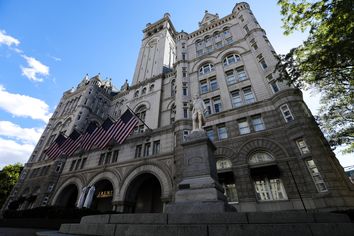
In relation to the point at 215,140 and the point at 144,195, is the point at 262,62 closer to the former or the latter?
the point at 215,140

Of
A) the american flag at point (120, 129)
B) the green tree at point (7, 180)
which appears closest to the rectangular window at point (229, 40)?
the american flag at point (120, 129)

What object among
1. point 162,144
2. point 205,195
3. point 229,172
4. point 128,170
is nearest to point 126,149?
point 128,170

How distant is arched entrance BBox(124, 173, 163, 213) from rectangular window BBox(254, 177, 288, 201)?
1301cm

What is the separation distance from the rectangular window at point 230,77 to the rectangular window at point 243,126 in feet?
21.3

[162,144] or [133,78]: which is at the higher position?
[133,78]

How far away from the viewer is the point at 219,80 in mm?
24031

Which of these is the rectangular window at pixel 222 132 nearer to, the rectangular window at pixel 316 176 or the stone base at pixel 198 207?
the rectangular window at pixel 316 176

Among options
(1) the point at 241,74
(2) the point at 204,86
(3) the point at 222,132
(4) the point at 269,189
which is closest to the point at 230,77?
(1) the point at 241,74

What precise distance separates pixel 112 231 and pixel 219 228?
394cm

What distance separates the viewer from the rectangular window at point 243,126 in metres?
18.3

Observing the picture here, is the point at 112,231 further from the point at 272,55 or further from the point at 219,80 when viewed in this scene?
the point at 272,55

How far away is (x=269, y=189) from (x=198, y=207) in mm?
10674

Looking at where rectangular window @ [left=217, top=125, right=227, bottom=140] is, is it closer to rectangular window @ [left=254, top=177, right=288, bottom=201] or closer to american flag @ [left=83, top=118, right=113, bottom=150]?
rectangular window @ [left=254, top=177, right=288, bottom=201]

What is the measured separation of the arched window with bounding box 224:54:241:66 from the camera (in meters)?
25.3
